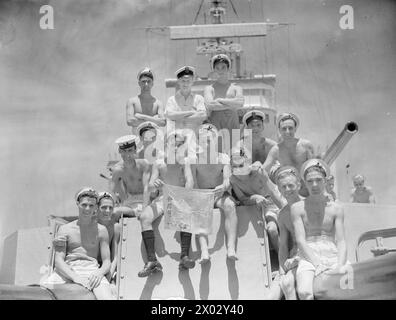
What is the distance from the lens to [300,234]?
158 inches

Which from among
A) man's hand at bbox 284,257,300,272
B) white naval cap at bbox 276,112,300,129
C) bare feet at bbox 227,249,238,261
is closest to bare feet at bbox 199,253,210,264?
bare feet at bbox 227,249,238,261

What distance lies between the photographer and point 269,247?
4730 millimetres

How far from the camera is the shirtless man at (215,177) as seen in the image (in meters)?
4.50

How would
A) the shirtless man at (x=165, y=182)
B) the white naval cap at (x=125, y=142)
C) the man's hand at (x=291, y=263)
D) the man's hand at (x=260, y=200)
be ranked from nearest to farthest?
1. the man's hand at (x=291, y=263)
2. the shirtless man at (x=165, y=182)
3. the man's hand at (x=260, y=200)
4. the white naval cap at (x=125, y=142)

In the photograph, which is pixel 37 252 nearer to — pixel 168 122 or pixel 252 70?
pixel 168 122

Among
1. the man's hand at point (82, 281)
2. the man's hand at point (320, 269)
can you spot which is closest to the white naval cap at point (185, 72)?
the man's hand at point (82, 281)

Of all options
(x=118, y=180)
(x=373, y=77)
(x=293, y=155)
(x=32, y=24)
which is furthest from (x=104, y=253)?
(x=373, y=77)

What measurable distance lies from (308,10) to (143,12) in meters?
1.61

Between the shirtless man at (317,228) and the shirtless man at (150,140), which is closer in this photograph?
the shirtless man at (317,228)

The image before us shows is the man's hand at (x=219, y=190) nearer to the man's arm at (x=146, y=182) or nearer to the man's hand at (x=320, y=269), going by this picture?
the man's arm at (x=146, y=182)

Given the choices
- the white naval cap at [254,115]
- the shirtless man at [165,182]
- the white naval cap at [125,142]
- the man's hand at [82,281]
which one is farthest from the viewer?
the white naval cap at [254,115]

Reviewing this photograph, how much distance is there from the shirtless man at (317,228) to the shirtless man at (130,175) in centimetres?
137

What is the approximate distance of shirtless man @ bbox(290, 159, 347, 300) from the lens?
3.90 meters

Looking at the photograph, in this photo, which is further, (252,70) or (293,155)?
(252,70)
